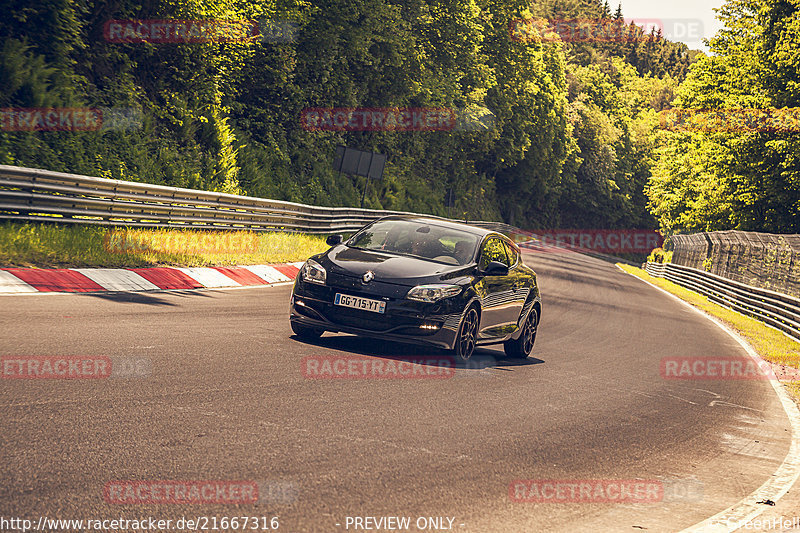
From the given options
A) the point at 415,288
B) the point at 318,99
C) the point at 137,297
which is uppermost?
the point at 318,99

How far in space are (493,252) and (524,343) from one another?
138 centimetres

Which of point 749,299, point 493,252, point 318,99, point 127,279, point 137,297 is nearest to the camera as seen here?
point 493,252

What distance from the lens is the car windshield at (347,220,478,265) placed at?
10.2 m

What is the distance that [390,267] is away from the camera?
9.46 m

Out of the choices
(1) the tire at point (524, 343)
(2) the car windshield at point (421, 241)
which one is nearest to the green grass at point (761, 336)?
(1) the tire at point (524, 343)

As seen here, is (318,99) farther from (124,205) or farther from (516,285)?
(516,285)

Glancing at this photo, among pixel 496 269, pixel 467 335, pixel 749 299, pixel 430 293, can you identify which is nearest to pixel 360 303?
pixel 430 293

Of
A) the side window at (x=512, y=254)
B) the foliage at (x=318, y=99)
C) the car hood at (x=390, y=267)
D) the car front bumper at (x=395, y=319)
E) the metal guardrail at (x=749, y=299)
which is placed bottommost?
the metal guardrail at (x=749, y=299)

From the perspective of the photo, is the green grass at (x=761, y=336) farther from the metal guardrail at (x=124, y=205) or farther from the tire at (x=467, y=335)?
the metal guardrail at (x=124, y=205)

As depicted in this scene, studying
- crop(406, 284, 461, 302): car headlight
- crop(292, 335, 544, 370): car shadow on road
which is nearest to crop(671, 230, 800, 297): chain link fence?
crop(292, 335, 544, 370): car shadow on road

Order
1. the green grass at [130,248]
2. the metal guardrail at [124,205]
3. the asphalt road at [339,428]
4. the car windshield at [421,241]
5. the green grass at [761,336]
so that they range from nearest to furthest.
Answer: the asphalt road at [339,428]
the car windshield at [421,241]
the green grass at [130,248]
the metal guardrail at [124,205]
the green grass at [761,336]

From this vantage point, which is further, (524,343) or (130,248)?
(130,248)

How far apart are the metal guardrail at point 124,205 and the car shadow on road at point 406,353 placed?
20.0 ft

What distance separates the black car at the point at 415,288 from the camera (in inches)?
358
